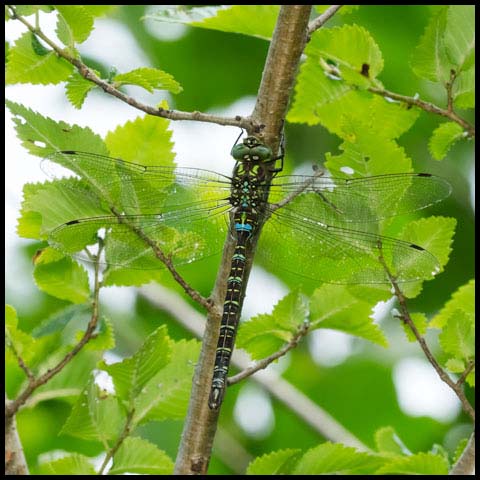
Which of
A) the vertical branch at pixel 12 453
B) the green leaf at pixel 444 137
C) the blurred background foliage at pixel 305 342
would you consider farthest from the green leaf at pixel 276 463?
the blurred background foliage at pixel 305 342

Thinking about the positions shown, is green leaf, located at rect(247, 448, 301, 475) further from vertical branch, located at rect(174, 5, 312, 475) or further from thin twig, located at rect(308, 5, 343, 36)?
thin twig, located at rect(308, 5, 343, 36)

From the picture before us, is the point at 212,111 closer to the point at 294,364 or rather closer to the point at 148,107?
the point at 294,364

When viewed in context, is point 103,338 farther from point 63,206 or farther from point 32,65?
point 32,65

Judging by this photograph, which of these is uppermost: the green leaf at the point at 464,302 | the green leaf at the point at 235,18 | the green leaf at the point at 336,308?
the green leaf at the point at 235,18

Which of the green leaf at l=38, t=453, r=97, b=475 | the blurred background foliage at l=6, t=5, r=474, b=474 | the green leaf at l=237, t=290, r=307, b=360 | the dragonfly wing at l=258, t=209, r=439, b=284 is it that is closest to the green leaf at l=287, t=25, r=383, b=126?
the dragonfly wing at l=258, t=209, r=439, b=284

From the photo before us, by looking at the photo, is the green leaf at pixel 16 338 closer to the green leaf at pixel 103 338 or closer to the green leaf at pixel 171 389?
the green leaf at pixel 103 338

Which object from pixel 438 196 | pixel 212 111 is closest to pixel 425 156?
pixel 212 111
